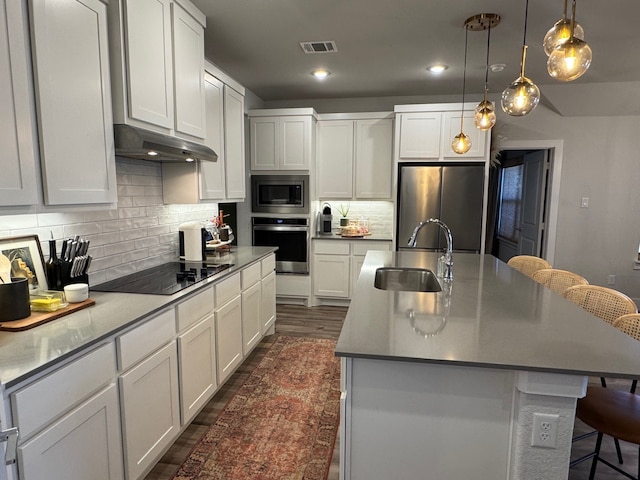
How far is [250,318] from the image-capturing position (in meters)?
3.08

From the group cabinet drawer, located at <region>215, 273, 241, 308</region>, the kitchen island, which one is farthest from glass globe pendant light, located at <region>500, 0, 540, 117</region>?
cabinet drawer, located at <region>215, 273, 241, 308</region>

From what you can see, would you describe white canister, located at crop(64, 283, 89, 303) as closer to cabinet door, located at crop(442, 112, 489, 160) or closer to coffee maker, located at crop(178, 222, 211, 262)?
coffee maker, located at crop(178, 222, 211, 262)

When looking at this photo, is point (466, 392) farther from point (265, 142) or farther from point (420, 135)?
point (265, 142)

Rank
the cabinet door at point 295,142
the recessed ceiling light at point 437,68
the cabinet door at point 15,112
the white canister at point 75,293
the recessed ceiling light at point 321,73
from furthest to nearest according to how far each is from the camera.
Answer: the cabinet door at point 295,142, the recessed ceiling light at point 321,73, the recessed ceiling light at point 437,68, the white canister at point 75,293, the cabinet door at point 15,112

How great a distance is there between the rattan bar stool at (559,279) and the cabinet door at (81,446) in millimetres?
2627

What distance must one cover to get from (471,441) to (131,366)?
54.6 inches

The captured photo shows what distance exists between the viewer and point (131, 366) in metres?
1.62

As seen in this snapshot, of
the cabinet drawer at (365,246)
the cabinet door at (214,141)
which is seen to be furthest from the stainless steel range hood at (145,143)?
the cabinet drawer at (365,246)

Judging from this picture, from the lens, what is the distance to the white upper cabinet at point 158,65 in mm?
1873

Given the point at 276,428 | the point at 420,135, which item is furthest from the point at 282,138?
the point at 276,428

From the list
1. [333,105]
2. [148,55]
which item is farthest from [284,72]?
[148,55]

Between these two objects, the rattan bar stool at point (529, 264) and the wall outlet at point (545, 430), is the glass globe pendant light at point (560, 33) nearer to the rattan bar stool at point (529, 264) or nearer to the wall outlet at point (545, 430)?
the wall outlet at point (545, 430)

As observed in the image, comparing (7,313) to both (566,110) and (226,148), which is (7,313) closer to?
(226,148)

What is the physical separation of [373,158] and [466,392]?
371 cm
